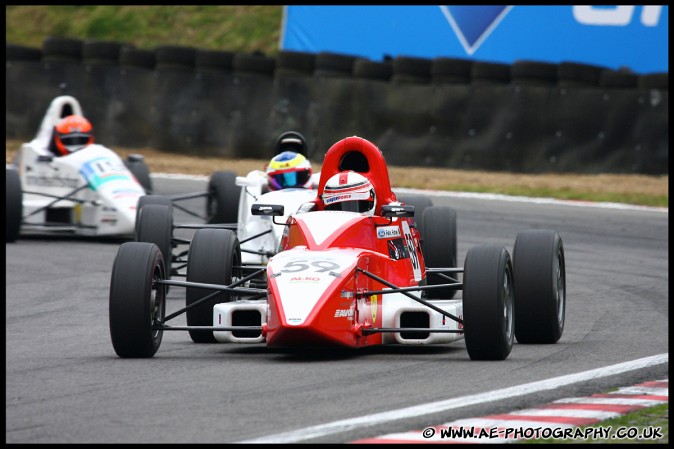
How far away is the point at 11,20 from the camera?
3897 centimetres

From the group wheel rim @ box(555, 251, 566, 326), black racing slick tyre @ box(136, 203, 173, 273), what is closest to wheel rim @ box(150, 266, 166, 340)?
wheel rim @ box(555, 251, 566, 326)

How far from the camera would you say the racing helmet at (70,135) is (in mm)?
17078

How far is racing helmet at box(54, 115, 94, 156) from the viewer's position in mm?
17078

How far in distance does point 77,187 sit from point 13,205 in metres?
1.11

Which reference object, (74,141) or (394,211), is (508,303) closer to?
(394,211)

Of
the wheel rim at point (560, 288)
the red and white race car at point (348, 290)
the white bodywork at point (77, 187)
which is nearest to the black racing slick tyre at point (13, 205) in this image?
the white bodywork at point (77, 187)

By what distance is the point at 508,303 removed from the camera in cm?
927

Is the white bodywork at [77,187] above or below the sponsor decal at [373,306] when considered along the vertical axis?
above

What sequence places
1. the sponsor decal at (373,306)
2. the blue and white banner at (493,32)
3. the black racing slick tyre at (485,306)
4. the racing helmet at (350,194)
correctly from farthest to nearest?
the blue and white banner at (493,32), the racing helmet at (350,194), the sponsor decal at (373,306), the black racing slick tyre at (485,306)

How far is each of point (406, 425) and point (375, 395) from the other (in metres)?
0.83

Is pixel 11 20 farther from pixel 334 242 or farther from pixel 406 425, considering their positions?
pixel 406 425

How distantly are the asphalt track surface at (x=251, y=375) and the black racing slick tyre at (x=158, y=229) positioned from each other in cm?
50

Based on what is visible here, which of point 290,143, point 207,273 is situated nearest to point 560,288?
point 207,273

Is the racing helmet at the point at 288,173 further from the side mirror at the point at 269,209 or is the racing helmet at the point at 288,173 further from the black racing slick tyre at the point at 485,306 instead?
the black racing slick tyre at the point at 485,306
